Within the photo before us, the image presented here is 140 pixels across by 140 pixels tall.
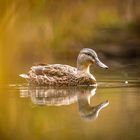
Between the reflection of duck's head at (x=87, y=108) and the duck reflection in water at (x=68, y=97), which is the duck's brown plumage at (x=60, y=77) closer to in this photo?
the duck reflection in water at (x=68, y=97)

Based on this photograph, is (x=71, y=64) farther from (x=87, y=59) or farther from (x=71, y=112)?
(x=71, y=112)

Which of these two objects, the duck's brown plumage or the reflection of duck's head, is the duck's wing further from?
the reflection of duck's head

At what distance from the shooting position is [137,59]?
5.73 metres

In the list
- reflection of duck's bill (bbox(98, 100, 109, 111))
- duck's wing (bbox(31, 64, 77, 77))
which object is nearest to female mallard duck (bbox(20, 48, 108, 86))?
duck's wing (bbox(31, 64, 77, 77))

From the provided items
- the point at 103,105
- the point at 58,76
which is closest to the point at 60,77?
the point at 58,76

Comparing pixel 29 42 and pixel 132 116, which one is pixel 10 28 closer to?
pixel 29 42

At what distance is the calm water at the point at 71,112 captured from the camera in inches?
119

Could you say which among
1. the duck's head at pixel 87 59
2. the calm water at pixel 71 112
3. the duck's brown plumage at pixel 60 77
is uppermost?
the duck's head at pixel 87 59

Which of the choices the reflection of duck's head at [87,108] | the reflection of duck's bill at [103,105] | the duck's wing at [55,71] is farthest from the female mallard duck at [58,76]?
the reflection of duck's bill at [103,105]

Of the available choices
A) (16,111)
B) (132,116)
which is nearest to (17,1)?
(16,111)

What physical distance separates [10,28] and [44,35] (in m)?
0.30

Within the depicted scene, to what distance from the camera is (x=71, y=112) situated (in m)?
A: 3.46

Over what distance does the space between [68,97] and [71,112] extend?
459 millimetres

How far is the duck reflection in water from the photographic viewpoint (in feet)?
11.5
